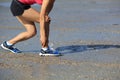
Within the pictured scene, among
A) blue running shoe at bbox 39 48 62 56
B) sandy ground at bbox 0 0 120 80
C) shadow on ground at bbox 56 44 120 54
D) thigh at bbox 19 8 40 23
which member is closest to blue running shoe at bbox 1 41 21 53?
sandy ground at bbox 0 0 120 80

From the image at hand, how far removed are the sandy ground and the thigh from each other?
64 cm

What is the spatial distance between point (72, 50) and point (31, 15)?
1086 millimetres

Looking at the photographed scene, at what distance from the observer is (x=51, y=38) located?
10.4m

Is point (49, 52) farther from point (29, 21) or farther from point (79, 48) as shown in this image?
point (79, 48)

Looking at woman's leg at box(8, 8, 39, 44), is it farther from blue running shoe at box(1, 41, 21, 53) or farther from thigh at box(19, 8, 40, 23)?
blue running shoe at box(1, 41, 21, 53)

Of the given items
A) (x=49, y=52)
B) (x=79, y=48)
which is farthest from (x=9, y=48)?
(x=79, y=48)

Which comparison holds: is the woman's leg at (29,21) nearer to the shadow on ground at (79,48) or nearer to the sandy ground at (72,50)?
the sandy ground at (72,50)

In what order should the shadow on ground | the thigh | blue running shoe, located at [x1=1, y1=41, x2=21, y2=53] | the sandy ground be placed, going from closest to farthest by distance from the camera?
the sandy ground < the thigh < blue running shoe, located at [x1=1, y1=41, x2=21, y2=53] < the shadow on ground

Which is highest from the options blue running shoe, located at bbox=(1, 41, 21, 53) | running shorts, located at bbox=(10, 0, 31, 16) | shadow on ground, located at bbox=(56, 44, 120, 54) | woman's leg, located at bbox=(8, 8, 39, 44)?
running shorts, located at bbox=(10, 0, 31, 16)

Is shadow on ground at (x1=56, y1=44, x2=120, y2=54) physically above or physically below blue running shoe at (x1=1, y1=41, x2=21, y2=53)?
below

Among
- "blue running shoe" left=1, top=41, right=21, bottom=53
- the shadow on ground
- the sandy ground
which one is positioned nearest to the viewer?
the sandy ground

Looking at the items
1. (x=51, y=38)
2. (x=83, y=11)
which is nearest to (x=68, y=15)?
(x=83, y=11)

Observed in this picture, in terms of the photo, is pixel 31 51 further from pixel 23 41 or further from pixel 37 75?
pixel 37 75

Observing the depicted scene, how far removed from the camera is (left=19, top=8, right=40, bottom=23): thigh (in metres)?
8.70
